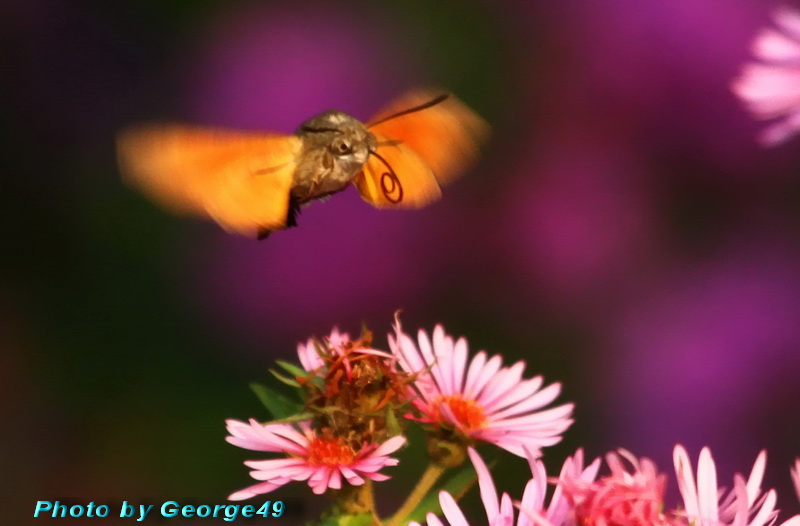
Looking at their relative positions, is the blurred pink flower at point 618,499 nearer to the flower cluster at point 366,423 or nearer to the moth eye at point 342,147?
the flower cluster at point 366,423

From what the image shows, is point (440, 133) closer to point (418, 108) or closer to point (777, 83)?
point (418, 108)

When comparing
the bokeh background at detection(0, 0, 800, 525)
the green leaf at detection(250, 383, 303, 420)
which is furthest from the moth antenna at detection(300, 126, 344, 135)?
the bokeh background at detection(0, 0, 800, 525)

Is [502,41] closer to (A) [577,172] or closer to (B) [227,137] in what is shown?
(A) [577,172]

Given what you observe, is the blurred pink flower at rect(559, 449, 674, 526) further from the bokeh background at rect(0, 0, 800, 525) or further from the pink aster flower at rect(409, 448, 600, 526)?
the bokeh background at rect(0, 0, 800, 525)

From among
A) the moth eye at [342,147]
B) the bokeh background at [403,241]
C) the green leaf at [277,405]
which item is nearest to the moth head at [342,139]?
the moth eye at [342,147]

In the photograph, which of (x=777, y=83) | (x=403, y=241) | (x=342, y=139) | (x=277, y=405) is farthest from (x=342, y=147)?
Answer: (x=403, y=241)
